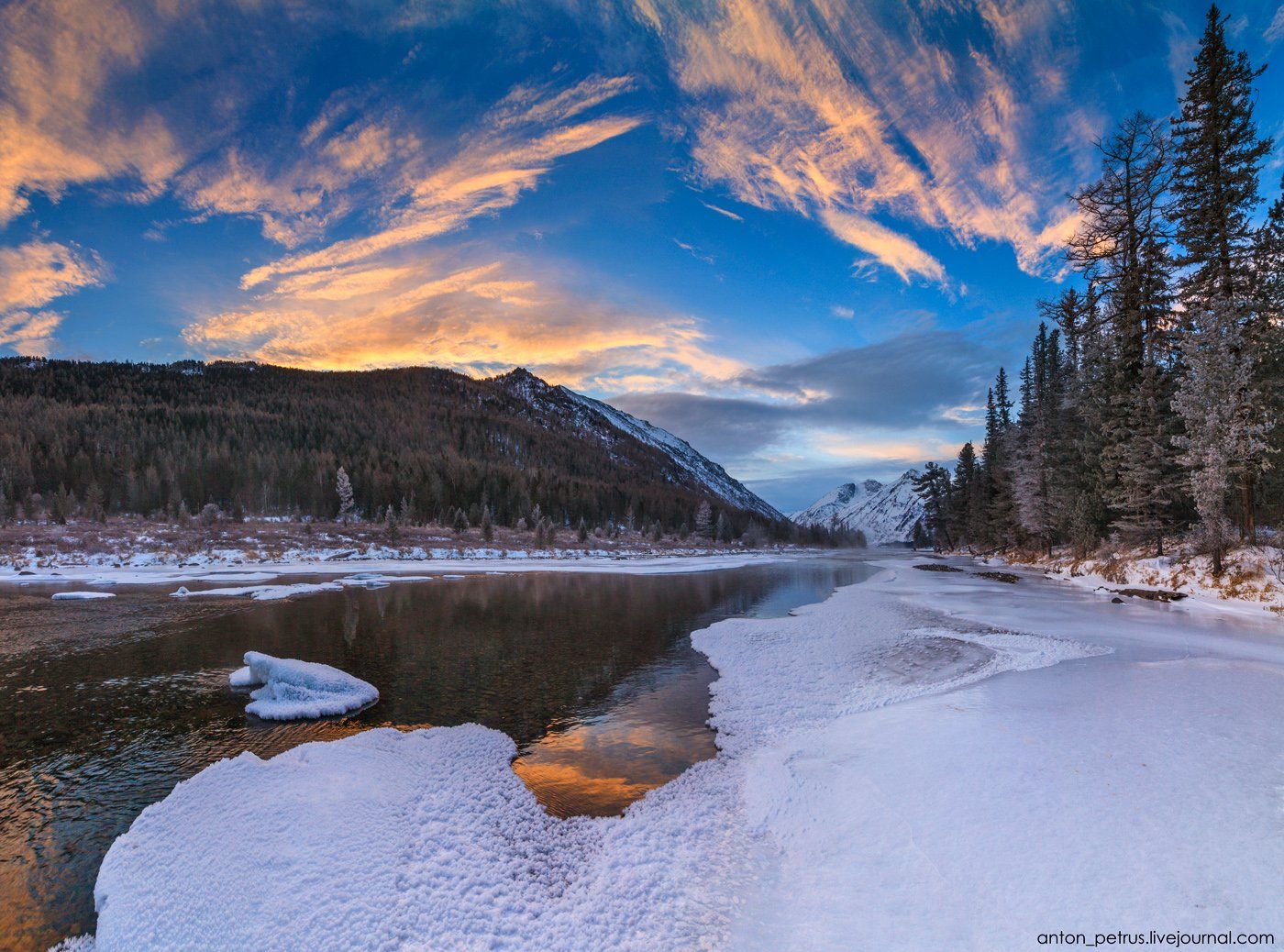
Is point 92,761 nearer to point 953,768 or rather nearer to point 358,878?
point 358,878

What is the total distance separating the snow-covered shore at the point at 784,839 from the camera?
14.9ft

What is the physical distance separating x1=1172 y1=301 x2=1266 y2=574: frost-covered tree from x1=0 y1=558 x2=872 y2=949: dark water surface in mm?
17429

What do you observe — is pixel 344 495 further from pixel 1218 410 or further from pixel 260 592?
pixel 1218 410

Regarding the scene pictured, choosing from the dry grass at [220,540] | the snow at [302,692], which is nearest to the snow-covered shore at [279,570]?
the dry grass at [220,540]

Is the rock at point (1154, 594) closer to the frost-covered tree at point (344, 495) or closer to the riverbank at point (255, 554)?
the riverbank at point (255, 554)

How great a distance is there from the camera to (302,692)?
12062mm

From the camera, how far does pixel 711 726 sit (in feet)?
34.2

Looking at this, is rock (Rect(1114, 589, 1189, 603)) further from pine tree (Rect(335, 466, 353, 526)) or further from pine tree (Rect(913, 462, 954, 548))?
pine tree (Rect(335, 466, 353, 526))

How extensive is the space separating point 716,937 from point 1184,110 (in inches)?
1483

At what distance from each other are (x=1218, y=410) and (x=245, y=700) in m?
34.2

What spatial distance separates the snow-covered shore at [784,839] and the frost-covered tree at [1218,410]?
16.9 m

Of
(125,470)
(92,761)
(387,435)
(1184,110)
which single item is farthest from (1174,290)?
(387,435)

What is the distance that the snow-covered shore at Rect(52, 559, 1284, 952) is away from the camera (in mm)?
4531

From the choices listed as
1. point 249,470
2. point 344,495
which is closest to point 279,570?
point 344,495
